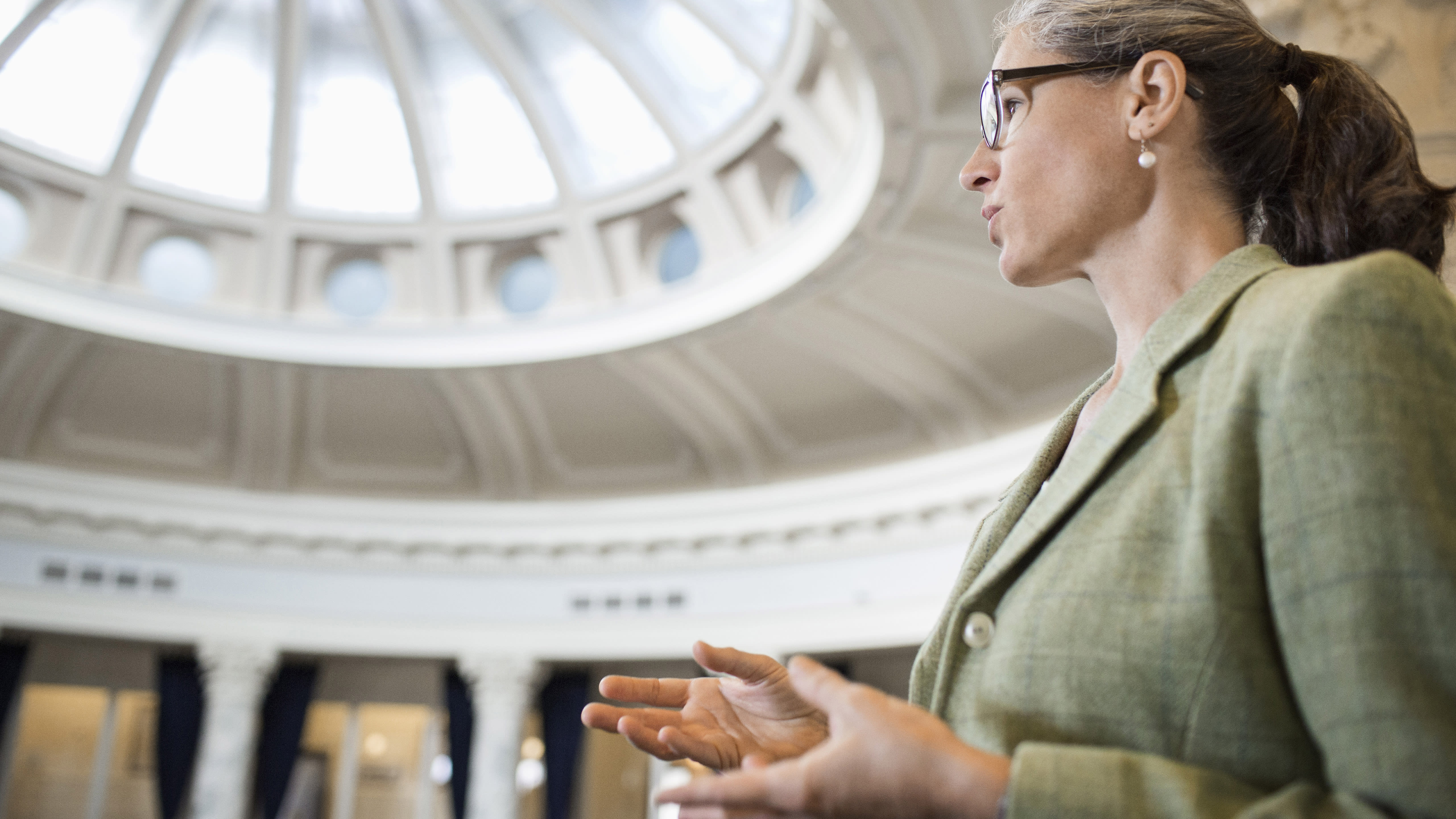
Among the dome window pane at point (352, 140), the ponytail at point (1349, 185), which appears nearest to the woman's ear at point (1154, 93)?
the ponytail at point (1349, 185)

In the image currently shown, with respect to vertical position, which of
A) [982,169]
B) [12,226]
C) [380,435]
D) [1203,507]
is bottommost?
[1203,507]

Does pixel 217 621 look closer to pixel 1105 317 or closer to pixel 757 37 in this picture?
pixel 757 37

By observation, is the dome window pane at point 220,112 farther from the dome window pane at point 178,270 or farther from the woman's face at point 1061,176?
the woman's face at point 1061,176

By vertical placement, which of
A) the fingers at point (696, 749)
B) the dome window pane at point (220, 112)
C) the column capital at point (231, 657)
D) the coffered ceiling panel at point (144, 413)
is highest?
the dome window pane at point (220, 112)

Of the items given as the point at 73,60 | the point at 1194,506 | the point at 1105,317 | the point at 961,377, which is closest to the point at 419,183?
the point at 73,60

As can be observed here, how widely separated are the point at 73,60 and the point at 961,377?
30.8 feet

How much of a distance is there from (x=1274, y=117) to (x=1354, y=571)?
0.77m

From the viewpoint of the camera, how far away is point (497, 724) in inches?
460

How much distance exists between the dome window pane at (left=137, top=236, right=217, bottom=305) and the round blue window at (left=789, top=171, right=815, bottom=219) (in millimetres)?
6291

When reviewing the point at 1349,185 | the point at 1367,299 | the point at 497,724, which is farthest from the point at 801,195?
the point at 1367,299

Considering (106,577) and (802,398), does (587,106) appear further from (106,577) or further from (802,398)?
(106,577)

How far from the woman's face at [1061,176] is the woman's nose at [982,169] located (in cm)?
4

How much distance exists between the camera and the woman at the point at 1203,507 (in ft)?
2.90

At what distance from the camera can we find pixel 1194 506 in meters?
1.03
